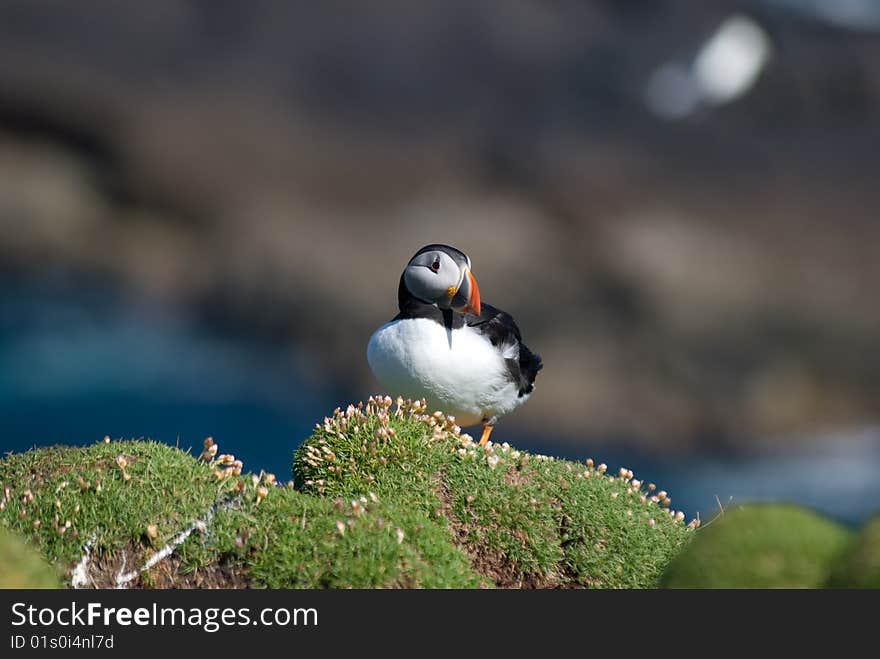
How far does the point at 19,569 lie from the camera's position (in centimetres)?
443

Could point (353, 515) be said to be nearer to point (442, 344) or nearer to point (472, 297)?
point (442, 344)

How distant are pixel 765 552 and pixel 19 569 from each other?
11.7 feet

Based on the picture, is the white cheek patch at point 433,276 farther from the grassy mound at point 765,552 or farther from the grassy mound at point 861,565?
the grassy mound at point 861,565

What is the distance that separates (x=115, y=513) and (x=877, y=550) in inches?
178

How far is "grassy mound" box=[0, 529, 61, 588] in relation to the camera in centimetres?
436

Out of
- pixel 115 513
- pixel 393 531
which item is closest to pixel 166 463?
pixel 115 513

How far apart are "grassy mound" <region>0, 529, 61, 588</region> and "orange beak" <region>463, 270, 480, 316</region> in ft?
15.8

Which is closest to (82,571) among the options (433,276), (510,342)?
(433,276)

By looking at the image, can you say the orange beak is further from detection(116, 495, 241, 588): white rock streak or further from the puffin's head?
detection(116, 495, 241, 588): white rock streak

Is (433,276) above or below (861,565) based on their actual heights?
above

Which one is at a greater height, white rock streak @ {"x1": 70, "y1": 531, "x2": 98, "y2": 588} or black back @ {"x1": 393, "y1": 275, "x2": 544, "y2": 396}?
black back @ {"x1": 393, "y1": 275, "x2": 544, "y2": 396}

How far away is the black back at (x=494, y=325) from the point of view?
869 centimetres

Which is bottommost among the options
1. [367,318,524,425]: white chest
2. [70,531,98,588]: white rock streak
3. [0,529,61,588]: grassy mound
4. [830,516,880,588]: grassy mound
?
[830,516,880,588]: grassy mound

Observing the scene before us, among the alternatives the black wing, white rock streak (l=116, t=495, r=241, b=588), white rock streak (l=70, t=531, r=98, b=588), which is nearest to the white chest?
the black wing
